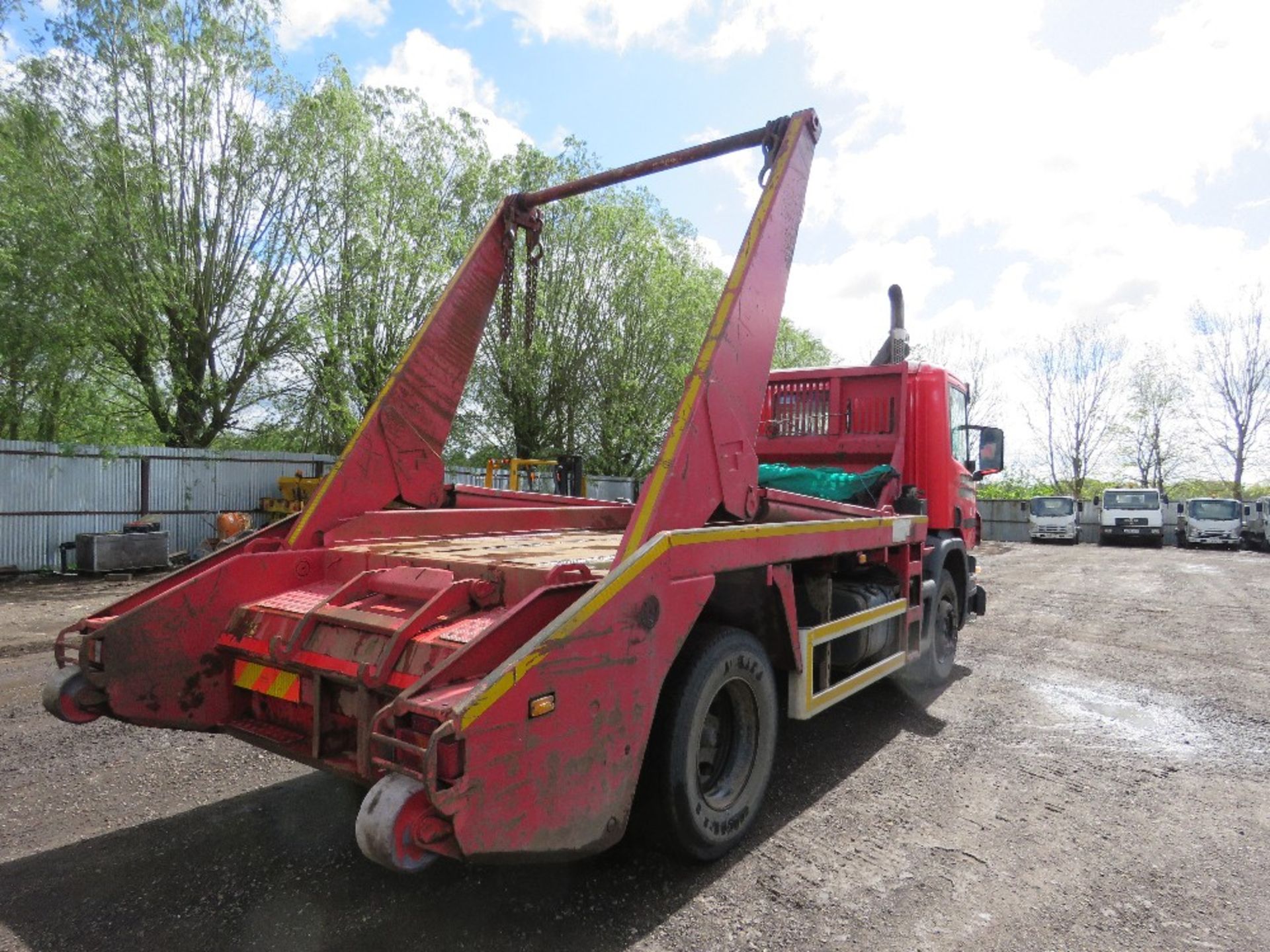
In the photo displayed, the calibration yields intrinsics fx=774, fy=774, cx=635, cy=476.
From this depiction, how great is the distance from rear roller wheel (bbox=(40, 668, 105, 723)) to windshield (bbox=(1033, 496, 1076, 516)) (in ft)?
108

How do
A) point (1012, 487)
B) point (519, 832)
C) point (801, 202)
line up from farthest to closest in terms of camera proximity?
point (1012, 487), point (801, 202), point (519, 832)

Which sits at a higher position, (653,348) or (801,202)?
(653,348)

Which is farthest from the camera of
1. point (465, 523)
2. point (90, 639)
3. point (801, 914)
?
point (465, 523)

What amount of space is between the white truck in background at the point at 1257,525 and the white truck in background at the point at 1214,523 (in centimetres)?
124

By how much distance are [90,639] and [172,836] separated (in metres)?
1.02

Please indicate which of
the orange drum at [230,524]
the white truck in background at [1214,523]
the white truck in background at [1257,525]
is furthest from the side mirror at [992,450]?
the white truck in background at [1257,525]

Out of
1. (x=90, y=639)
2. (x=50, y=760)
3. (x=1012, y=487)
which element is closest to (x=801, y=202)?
(x=90, y=639)

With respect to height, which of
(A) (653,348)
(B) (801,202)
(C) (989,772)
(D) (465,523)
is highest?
(A) (653,348)

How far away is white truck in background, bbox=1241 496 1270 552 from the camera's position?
29.1 meters

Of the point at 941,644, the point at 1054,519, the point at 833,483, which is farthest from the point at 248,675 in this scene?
the point at 1054,519

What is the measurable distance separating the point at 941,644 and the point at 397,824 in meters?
5.51

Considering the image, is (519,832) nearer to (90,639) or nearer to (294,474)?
(90,639)

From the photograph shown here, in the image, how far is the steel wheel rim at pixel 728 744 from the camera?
348 centimetres

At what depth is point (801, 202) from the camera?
14.3 feet
